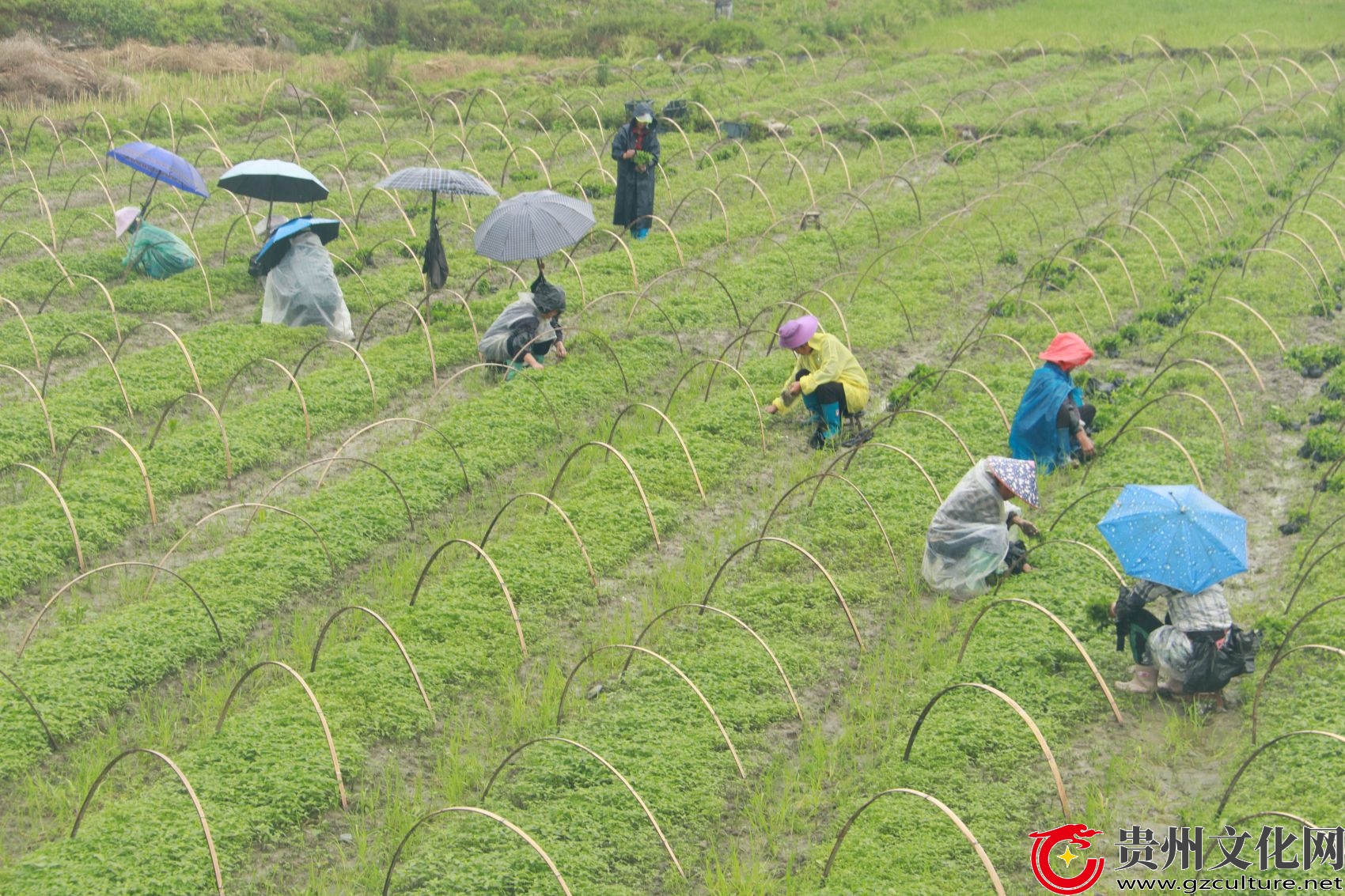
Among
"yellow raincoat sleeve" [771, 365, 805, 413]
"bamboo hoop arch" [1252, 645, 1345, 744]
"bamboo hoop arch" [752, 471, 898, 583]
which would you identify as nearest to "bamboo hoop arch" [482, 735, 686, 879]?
"bamboo hoop arch" [752, 471, 898, 583]

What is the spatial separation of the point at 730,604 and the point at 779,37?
2389 centimetres

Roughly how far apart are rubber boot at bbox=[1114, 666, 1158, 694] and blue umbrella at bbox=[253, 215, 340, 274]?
9.25 meters

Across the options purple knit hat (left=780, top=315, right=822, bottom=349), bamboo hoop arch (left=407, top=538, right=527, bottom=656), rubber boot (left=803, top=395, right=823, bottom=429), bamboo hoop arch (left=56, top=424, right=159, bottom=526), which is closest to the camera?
bamboo hoop arch (left=407, top=538, right=527, bottom=656)

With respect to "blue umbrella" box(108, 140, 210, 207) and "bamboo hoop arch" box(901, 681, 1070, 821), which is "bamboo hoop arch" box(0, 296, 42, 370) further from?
"bamboo hoop arch" box(901, 681, 1070, 821)

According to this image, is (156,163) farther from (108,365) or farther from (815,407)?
(815,407)

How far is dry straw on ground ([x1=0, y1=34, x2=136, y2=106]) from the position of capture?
21.8 metres

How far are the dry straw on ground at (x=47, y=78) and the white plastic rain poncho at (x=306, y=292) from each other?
435 inches

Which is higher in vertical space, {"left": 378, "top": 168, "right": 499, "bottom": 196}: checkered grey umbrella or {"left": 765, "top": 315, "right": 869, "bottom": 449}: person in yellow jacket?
{"left": 378, "top": 168, "right": 499, "bottom": 196}: checkered grey umbrella

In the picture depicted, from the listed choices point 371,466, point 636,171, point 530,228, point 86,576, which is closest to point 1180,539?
point 371,466

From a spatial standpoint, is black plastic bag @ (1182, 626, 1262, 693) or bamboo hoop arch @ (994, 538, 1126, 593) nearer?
black plastic bag @ (1182, 626, 1262, 693)

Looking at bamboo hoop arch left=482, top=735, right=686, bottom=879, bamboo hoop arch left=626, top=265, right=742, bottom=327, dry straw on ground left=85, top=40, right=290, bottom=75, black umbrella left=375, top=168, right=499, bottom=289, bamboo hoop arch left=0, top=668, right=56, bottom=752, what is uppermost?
dry straw on ground left=85, top=40, right=290, bottom=75

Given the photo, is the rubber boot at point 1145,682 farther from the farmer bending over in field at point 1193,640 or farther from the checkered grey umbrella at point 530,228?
the checkered grey umbrella at point 530,228

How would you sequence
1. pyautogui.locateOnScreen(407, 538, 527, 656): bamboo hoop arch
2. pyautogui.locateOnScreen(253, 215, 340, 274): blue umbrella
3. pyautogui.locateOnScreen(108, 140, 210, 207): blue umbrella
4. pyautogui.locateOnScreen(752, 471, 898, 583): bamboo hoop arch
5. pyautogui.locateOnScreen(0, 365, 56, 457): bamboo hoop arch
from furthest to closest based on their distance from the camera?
pyautogui.locateOnScreen(108, 140, 210, 207): blue umbrella
pyautogui.locateOnScreen(253, 215, 340, 274): blue umbrella
pyautogui.locateOnScreen(0, 365, 56, 457): bamboo hoop arch
pyautogui.locateOnScreen(752, 471, 898, 583): bamboo hoop arch
pyautogui.locateOnScreen(407, 538, 527, 656): bamboo hoop arch

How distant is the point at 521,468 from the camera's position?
11.1m
